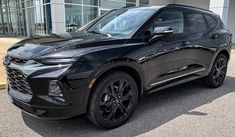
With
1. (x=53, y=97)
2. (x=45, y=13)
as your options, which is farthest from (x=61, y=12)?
(x=53, y=97)

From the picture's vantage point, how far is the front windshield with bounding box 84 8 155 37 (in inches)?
149

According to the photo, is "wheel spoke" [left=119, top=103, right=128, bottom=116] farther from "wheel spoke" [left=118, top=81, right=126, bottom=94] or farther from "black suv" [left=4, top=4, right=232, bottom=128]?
"wheel spoke" [left=118, top=81, right=126, bottom=94]

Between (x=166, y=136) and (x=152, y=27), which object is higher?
(x=152, y=27)

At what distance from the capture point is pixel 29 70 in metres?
2.79

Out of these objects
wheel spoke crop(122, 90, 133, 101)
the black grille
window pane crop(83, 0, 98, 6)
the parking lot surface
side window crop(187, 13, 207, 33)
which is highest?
window pane crop(83, 0, 98, 6)

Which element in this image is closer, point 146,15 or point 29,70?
point 29,70

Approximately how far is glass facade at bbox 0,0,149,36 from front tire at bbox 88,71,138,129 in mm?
13144

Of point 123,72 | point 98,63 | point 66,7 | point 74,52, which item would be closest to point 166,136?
point 123,72

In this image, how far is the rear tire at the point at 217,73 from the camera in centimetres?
523

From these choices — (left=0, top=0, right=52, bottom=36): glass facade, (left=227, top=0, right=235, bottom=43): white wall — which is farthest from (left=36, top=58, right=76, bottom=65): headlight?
(left=227, top=0, right=235, bottom=43): white wall

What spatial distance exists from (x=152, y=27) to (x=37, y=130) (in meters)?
2.37

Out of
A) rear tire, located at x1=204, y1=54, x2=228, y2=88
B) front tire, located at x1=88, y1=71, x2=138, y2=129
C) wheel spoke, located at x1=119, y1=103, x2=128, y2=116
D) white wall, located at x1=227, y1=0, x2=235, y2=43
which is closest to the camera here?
front tire, located at x1=88, y1=71, x2=138, y2=129

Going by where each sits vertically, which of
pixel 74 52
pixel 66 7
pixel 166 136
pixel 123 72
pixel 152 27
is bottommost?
pixel 166 136

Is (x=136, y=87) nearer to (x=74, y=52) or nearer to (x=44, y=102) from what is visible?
(x=74, y=52)
